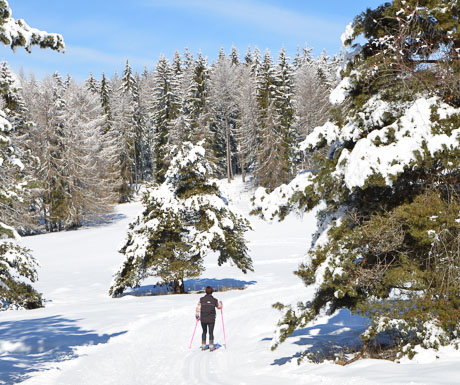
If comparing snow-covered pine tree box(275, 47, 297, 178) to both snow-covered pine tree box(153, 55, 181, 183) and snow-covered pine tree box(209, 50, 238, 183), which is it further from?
snow-covered pine tree box(153, 55, 181, 183)

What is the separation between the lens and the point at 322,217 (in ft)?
27.5

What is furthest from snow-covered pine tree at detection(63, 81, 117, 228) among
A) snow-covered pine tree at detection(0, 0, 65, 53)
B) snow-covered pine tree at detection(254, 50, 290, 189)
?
snow-covered pine tree at detection(0, 0, 65, 53)

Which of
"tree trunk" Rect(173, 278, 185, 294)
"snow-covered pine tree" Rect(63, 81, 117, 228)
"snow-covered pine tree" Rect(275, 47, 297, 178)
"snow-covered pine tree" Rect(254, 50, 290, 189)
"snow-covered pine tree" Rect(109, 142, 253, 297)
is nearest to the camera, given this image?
"snow-covered pine tree" Rect(109, 142, 253, 297)

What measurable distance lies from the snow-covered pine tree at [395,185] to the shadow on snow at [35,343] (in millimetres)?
5261

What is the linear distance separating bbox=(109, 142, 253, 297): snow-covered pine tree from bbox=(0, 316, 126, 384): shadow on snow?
5442mm

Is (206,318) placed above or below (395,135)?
below

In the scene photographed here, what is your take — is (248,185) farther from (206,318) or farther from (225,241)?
(206,318)

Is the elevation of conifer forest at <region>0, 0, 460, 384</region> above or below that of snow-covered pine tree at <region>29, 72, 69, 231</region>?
below

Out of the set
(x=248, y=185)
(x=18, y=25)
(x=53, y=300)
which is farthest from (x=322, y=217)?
(x=248, y=185)

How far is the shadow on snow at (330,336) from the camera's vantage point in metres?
9.03

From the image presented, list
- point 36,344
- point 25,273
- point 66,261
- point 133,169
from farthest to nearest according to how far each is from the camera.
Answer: point 133,169 → point 66,261 → point 25,273 → point 36,344

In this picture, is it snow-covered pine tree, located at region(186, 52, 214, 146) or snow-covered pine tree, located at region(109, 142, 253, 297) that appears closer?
snow-covered pine tree, located at region(109, 142, 253, 297)

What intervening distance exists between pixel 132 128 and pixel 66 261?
33629mm

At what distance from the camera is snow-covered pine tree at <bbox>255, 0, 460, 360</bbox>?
630 cm
